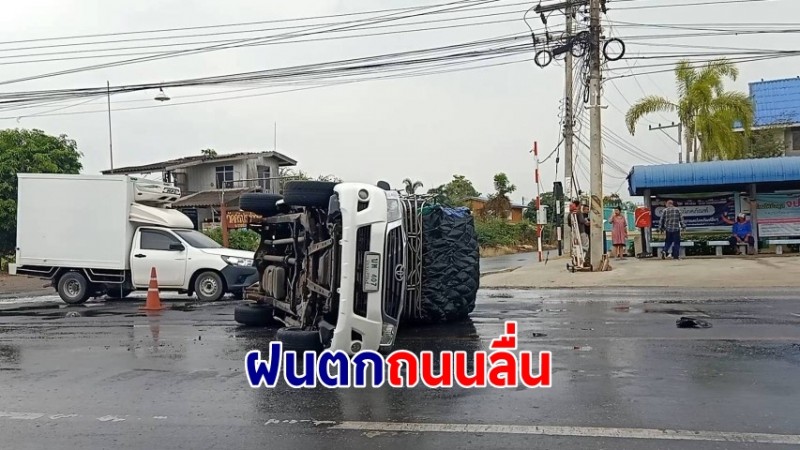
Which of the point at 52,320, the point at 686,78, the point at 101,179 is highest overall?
the point at 686,78

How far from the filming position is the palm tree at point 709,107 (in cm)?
2873

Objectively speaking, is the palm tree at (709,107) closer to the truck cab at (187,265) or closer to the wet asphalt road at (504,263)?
the wet asphalt road at (504,263)

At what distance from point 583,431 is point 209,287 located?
38.5 feet

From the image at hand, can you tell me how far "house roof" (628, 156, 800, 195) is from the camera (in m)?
20.9

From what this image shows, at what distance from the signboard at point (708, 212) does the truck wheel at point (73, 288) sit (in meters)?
16.3

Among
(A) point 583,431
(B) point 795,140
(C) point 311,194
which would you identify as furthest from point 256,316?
(B) point 795,140

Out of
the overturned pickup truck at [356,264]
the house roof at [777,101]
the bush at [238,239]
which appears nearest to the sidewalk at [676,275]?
the overturned pickup truck at [356,264]

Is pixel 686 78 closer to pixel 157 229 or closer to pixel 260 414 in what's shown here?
pixel 157 229

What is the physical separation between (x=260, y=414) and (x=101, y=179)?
11.7m

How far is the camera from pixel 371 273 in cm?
698

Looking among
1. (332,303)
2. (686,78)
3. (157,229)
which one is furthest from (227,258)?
(686,78)

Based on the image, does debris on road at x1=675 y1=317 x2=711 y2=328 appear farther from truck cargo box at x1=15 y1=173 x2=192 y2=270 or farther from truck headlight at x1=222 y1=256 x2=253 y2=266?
truck cargo box at x1=15 y1=173 x2=192 y2=270

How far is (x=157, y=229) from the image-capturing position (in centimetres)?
1587

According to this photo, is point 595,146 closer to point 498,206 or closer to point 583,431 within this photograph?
point 583,431
